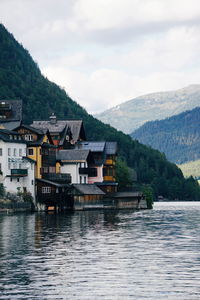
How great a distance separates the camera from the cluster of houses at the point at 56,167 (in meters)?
160

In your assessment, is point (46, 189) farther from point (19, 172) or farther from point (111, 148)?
point (111, 148)

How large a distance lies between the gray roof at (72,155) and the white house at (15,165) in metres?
15.5

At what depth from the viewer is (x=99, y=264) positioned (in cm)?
5950

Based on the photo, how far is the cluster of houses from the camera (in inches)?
6299

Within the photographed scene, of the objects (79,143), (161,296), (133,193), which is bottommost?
(161,296)

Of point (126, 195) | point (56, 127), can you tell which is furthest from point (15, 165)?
point (126, 195)

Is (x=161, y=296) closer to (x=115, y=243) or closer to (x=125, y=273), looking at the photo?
(x=125, y=273)

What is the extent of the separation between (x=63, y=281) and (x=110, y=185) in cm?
13611

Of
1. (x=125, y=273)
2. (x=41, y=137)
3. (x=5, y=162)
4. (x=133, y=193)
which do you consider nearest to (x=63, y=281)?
(x=125, y=273)

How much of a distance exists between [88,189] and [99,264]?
110m

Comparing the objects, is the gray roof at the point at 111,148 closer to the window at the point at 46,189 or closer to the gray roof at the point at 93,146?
the gray roof at the point at 93,146

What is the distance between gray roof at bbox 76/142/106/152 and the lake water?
96.6m

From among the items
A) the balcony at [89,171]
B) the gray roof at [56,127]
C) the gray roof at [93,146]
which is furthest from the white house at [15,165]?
the gray roof at [93,146]

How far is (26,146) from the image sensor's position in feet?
545
